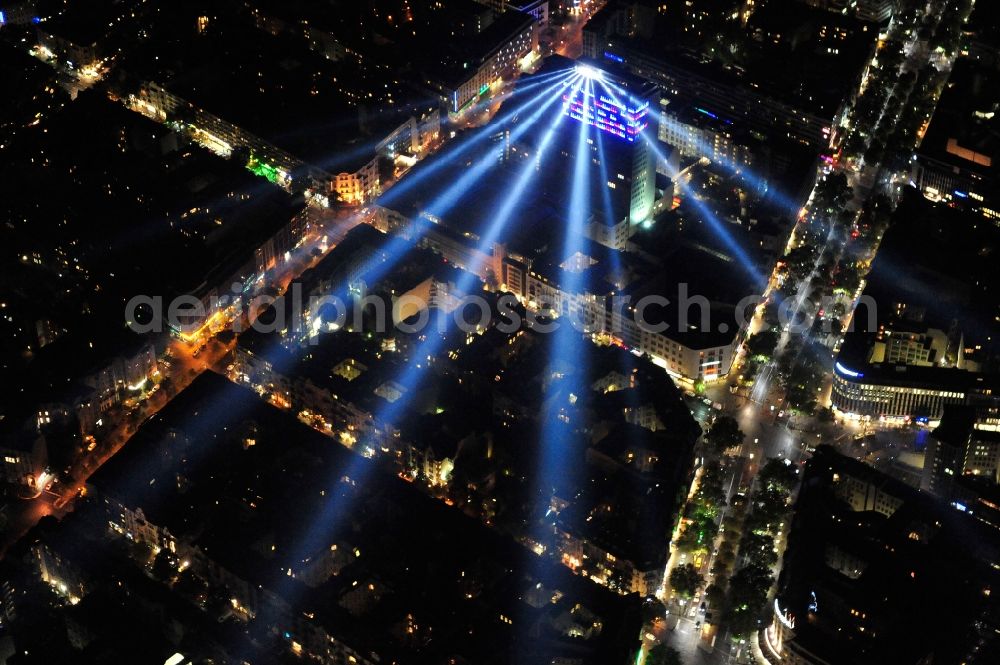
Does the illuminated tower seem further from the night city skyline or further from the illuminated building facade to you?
the illuminated building facade

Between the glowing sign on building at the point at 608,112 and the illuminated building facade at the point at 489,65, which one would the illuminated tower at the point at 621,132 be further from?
the illuminated building facade at the point at 489,65

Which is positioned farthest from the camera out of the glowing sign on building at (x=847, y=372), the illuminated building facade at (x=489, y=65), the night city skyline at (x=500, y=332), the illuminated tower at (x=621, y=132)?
the illuminated building facade at (x=489, y=65)

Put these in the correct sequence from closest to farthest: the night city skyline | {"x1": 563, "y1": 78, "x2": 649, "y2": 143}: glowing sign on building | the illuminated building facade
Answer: the night city skyline → {"x1": 563, "y1": 78, "x2": 649, "y2": 143}: glowing sign on building → the illuminated building facade

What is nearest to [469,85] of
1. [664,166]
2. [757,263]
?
[664,166]

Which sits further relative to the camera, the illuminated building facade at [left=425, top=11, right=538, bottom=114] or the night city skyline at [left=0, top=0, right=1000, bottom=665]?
the illuminated building facade at [left=425, top=11, right=538, bottom=114]

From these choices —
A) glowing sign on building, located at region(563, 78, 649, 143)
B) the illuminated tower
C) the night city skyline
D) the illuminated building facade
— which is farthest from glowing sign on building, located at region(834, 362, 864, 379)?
the illuminated building facade

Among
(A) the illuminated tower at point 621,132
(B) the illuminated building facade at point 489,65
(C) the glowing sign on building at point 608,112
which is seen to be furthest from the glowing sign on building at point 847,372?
(B) the illuminated building facade at point 489,65

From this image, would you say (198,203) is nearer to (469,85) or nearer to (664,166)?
(469,85)
